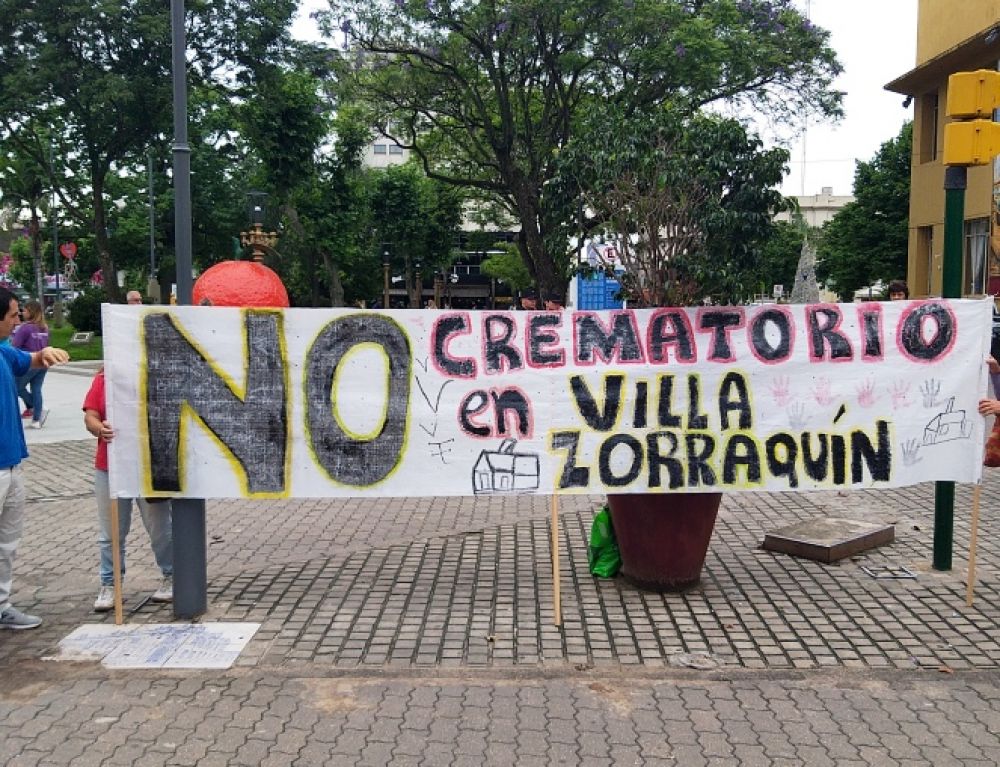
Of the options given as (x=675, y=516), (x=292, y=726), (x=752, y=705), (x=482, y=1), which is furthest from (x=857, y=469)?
(x=482, y=1)

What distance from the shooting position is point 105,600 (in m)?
5.39

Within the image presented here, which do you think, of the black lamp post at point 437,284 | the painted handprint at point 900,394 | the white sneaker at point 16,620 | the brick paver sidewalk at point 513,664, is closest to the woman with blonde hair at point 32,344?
the brick paver sidewalk at point 513,664

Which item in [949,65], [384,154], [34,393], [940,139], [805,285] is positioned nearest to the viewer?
[805,285]

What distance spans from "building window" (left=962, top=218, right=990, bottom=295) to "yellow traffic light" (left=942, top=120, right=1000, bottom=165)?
778 inches

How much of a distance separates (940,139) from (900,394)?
24952mm

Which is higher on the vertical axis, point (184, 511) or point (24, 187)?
point (24, 187)

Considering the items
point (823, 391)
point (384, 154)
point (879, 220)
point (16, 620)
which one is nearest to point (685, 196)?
point (823, 391)

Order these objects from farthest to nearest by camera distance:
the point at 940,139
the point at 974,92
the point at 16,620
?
the point at 940,139 → the point at 974,92 → the point at 16,620

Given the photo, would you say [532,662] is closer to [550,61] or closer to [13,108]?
[550,61]

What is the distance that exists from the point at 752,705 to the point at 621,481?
61.4 inches

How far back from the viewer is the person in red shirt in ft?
17.2

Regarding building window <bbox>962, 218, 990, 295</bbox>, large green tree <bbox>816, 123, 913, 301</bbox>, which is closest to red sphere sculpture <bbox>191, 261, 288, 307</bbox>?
building window <bbox>962, 218, 990, 295</bbox>

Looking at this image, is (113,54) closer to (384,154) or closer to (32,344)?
(32,344)

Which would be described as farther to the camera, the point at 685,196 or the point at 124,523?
the point at 685,196
